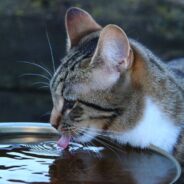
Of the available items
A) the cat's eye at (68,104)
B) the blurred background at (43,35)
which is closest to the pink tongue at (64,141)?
the cat's eye at (68,104)

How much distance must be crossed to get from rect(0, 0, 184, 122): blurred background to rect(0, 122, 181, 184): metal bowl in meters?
1.62

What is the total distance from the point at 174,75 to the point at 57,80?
0.61 m

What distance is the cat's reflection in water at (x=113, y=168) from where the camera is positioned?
86.7 inches

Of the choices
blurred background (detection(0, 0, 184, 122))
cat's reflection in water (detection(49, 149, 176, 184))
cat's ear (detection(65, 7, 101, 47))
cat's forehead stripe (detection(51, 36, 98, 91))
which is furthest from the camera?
blurred background (detection(0, 0, 184, 122))

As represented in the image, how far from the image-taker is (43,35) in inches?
228

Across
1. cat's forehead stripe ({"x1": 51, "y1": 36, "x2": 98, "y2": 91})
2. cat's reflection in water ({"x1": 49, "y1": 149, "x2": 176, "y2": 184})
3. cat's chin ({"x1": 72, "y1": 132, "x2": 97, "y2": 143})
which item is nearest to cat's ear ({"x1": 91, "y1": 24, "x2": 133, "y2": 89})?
cat's forehead stripe ({"x1": 51, "y1": 36, "x2": 98, "y2": 91})

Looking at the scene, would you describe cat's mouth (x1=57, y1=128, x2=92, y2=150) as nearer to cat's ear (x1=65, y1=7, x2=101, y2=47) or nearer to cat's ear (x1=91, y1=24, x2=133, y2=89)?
cat's ear (x1=91, y1=24, x2=133, y2=89)

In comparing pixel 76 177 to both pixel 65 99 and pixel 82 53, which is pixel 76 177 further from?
pixel 82 53

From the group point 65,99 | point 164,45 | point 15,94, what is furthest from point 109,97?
point 164,45

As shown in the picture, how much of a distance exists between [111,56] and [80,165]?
18.7 inches

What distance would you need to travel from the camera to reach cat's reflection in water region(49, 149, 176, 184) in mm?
2203

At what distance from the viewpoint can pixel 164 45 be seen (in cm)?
575

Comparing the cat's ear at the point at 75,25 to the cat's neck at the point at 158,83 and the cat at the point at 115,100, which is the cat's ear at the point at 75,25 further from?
the cat's neck at the point at 158,83

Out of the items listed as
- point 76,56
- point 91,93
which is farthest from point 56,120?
point 76,56
